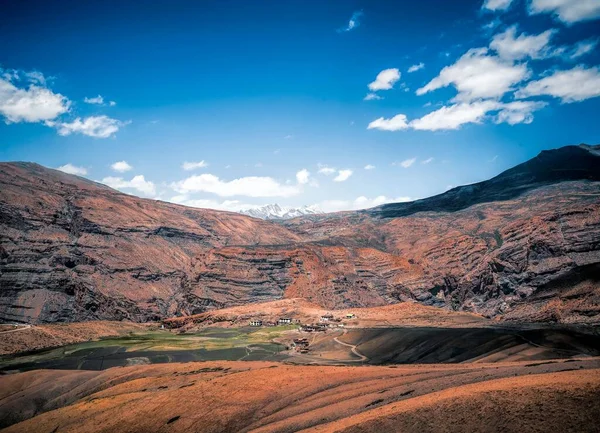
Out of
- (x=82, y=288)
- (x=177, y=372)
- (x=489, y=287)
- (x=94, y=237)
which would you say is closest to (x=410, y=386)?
(x=177, y=372)

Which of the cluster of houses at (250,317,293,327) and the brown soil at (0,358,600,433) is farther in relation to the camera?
the cluster of houses at (250,317,293,327)

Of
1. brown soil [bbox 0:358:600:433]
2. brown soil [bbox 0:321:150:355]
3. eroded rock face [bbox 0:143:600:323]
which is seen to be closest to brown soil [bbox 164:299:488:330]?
eroded rock face [bbox 0:143:600:323]

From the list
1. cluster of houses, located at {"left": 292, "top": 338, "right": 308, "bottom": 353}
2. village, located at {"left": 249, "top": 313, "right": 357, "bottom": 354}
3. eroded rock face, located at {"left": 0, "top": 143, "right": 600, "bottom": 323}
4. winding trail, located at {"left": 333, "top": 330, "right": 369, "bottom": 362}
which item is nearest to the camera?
winding trail, located at {"left": 333, "top": 330, "right": 369, "bottom": 362}

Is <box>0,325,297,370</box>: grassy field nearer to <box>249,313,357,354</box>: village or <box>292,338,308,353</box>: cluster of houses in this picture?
<box>292,338,308,353</box>: cluster of houses

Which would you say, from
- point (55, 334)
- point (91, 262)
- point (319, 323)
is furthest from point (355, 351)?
point (91, 262)

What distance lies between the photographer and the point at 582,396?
66.9 ft

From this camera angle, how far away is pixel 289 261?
503 feet

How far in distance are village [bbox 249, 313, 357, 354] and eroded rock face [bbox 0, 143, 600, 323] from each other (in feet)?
75.2

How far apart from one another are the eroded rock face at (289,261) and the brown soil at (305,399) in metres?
60.3

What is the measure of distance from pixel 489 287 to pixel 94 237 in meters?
138

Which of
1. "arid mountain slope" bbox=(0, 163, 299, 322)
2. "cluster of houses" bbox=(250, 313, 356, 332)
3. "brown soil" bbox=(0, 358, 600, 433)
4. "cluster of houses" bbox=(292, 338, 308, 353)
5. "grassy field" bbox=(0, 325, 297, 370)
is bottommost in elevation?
"cluster of houses" bbox=(250, 313, 356, 332)

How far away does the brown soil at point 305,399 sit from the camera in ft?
71.0

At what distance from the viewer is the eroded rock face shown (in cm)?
10494

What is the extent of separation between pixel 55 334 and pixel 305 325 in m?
61.1
